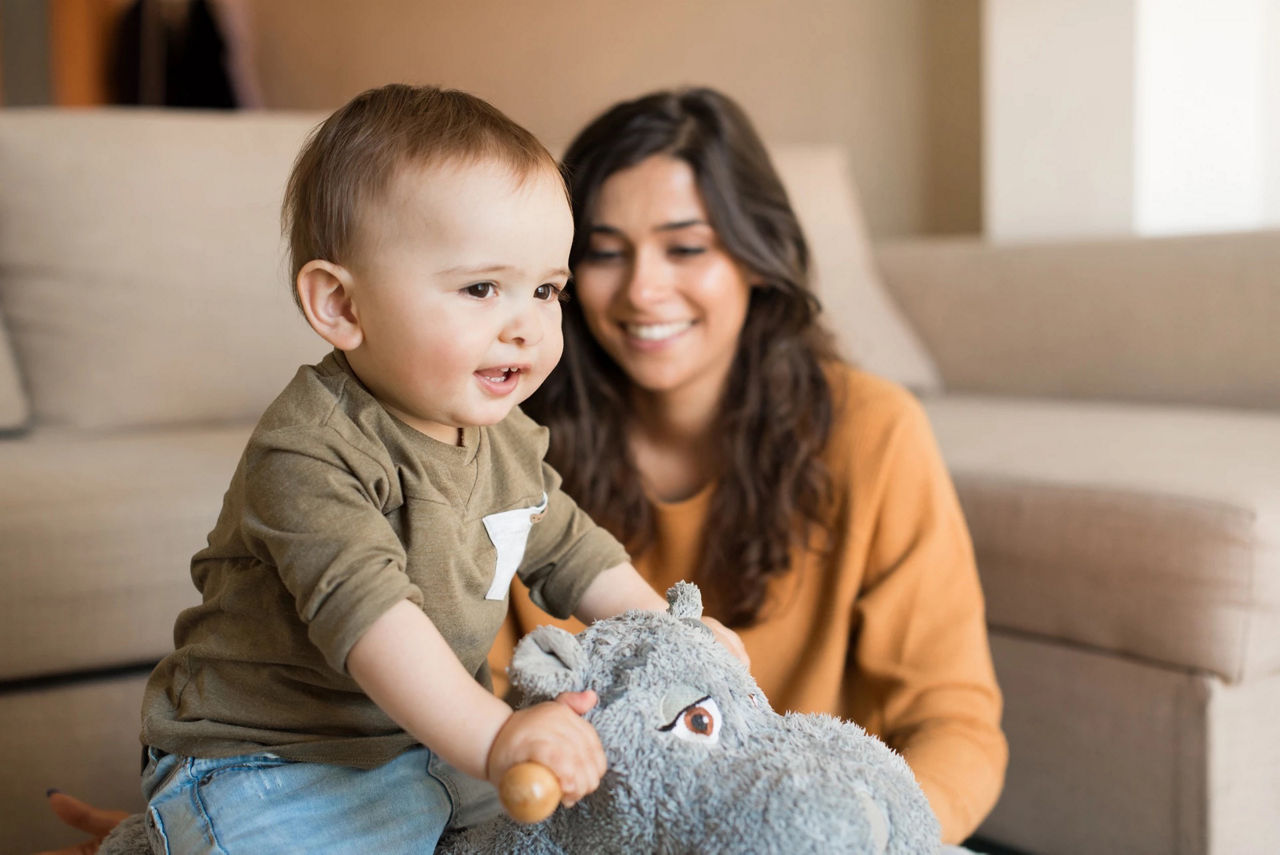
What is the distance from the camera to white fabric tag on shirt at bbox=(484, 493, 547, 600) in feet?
2.35

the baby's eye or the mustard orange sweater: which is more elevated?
the baby's eye

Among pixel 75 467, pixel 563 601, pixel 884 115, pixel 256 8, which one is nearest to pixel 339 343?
pixel 563 601

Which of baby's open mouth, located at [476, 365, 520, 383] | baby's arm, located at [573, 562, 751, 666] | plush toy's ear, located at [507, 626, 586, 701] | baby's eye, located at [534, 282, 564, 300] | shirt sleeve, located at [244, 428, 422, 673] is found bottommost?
baby's arm, located at [573, 562, 751, 666]

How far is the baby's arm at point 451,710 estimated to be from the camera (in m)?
0.56

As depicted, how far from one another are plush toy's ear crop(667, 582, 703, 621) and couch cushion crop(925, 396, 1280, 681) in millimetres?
786

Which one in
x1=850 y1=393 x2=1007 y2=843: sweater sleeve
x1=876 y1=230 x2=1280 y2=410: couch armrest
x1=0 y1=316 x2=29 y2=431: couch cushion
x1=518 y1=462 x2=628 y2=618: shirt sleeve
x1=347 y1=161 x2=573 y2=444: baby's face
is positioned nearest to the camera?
x1=347 y1=161 x2=573 y2=444: baby's face

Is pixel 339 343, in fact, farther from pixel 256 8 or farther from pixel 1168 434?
pixel 256 8

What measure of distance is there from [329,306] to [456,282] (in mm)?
81

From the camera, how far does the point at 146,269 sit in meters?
1.78

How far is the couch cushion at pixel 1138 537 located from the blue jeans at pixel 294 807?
2.94ft

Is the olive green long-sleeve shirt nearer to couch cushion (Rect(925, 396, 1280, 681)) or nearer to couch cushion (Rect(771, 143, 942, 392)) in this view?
couch cushion (Rect(925, 396, 1280, 681))

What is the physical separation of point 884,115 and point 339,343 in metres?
2.65

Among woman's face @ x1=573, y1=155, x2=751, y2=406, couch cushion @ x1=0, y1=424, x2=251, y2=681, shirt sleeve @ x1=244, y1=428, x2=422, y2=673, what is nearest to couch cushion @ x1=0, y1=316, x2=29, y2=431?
couch cushion @ x1=0, y1=424, x2=251, y2=681

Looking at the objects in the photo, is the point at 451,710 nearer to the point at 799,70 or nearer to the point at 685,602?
the point at 685,602
